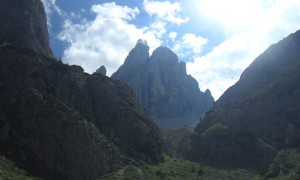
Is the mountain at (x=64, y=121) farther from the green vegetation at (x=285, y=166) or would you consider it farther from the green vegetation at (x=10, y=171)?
the green vegetation at (x=285, y=166)

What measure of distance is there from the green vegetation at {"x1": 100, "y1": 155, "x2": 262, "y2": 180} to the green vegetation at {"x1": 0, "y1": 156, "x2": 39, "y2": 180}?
2686cm

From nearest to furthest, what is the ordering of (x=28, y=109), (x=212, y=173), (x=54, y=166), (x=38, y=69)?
(x=54, y=166) < (x=28, y=109) < (x=38, y=69) < (x=212, y=173)

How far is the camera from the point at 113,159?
152 m

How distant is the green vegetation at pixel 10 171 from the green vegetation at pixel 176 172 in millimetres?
26860

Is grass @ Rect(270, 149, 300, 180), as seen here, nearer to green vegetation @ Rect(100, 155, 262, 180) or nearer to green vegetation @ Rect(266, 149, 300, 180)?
green vegetation @ Rect(266, 149, 300, 180)

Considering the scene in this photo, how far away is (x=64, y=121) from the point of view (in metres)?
146

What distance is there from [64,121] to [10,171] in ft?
105

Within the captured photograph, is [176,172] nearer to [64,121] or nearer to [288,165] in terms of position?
[288,165]

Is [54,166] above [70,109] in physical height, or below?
below

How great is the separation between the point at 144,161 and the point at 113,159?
23372 mm

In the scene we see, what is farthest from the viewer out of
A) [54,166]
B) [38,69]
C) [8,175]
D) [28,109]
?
[38,69]

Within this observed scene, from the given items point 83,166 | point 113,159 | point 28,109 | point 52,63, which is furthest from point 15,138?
point 52,63

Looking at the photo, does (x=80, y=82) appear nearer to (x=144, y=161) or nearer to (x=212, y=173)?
(x=144, y=161)

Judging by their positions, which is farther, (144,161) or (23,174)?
(144,161)
